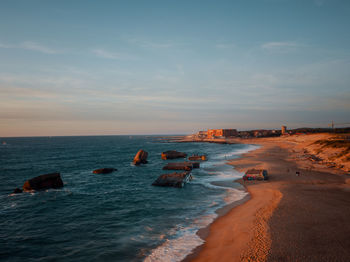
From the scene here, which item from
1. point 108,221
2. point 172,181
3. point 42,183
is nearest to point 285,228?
point 108,221

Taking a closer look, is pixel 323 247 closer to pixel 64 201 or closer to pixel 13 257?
pixel 13 257

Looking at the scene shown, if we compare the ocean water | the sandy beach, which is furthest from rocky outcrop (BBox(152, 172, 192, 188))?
the sandy beach

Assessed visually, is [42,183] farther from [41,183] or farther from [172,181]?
[172,181]

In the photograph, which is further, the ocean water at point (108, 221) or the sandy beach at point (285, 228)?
the ocean water at point (108, 221)

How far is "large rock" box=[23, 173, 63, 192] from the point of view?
31.9 metres

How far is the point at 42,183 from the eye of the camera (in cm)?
3300

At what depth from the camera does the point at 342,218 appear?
16.9m

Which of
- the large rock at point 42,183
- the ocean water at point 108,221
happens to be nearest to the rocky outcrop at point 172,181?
the ocean water at point 108,221

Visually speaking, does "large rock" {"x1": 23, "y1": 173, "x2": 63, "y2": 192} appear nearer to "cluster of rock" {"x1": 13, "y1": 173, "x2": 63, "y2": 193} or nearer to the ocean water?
"cluster of rock" {"x1": 13, "y1": 173, "x2": 63, "y2": 193}

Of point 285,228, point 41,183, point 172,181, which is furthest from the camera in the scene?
point 172,181

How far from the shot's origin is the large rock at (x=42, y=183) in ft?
105

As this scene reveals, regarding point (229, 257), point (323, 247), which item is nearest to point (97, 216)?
point (229, 257)

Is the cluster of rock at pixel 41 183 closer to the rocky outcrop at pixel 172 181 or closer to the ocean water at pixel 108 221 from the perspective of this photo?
the ocean water at pixel 108 221

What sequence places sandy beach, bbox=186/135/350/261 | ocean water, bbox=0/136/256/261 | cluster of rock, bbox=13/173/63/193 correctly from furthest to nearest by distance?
cluster of rock, bbox=13/173/63/193 → ocean water, bbox=0/136/256/261 → sandy beach, bbox=186/135/350/261
